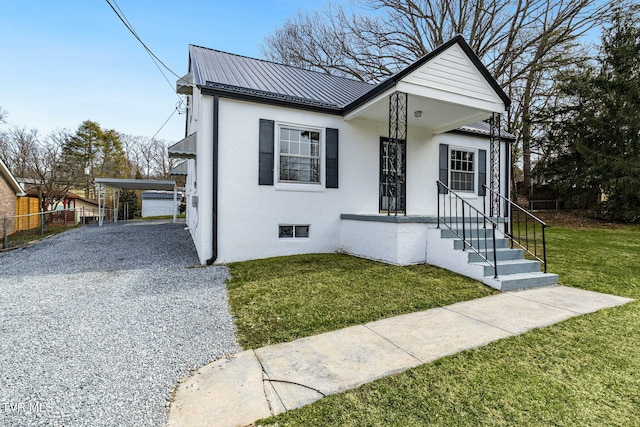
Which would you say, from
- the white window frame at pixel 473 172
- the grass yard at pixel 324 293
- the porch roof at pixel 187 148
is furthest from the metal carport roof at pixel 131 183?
the white window frame at pixel 473 172

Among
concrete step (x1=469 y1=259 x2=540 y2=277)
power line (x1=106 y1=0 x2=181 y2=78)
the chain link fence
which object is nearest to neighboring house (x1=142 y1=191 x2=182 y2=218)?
the chain link fence

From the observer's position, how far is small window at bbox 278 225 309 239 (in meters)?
7.01

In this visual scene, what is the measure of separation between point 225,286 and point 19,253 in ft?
21.3

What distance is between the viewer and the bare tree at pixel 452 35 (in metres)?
15.4

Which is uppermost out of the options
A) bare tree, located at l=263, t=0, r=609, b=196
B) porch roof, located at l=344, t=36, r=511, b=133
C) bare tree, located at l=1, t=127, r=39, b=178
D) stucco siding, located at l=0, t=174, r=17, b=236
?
bare tree, located at l=263, t=0, r=609, b=196

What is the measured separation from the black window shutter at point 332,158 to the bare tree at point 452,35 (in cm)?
1250

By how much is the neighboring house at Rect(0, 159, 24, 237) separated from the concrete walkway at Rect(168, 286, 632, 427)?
16.7 m

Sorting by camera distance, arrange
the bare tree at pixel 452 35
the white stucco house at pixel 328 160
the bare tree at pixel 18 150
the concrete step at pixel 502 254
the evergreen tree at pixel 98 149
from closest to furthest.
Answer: the concrete step at pixel 502 254 → the white stucco house at pixel 328 160 → the bare tree at pixel 452 35 → the bare tree at pixel 18 150 → the evergreen tree at pixel 98 149

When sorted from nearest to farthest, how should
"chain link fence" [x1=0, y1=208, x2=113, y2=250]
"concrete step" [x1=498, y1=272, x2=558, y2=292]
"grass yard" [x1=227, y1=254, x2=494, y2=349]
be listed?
"grass yard" [x1=227, y1=254, x2=494, y2=349] → "concrete step" [x1=498, y1=272, x2=558, y2=292] → "chain link fence" [x1=0, y1=208, x2=113, y2=250]

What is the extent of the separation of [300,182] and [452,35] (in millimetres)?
15631

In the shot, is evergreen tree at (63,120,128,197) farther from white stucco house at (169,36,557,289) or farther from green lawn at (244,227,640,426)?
green lawn at (244,227,640,426)

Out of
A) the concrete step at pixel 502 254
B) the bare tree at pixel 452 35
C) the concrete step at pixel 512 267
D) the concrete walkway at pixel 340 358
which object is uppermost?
the bare tree at pixel 452 35

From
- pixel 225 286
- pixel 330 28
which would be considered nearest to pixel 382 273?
pixel 225 286

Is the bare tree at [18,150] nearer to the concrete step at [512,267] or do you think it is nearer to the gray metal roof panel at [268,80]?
the gray metal roof panel at [268,80]
